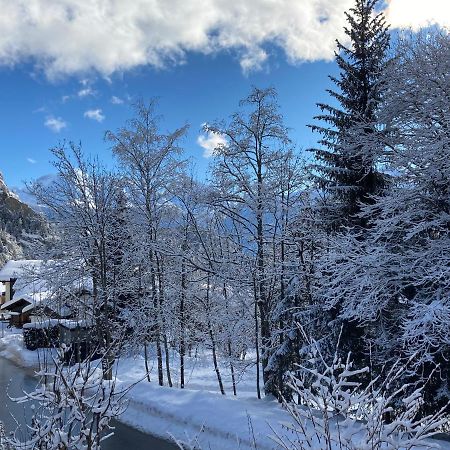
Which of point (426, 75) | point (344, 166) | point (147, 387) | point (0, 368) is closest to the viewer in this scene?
point (426, 75)

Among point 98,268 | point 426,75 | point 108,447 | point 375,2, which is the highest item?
point 375,2

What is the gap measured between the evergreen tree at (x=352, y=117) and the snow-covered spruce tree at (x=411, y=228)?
109 centimetres

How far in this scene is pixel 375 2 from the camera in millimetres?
11789

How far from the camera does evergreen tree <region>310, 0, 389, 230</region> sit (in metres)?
11.2

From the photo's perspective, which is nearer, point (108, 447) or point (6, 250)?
point (108, 447)

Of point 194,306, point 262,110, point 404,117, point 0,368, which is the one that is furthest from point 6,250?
point 404,117

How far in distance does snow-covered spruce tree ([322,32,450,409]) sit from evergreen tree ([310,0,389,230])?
42.8 inches

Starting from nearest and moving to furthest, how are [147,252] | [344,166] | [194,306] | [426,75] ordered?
[426,75] < [344,166] < [147,252] < [194,306]

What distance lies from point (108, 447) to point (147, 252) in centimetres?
742

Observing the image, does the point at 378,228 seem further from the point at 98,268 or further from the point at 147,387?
the point at 98,268

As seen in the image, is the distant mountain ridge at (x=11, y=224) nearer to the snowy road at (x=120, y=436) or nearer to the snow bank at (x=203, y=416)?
the snowy road at (x=120, y=436)

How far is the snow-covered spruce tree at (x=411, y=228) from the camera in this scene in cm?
866

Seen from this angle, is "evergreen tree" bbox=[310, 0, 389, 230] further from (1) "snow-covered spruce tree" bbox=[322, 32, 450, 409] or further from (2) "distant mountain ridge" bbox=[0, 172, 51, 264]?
(2) "distant mountain ridge" bbox=[0, 172, 51, 264]

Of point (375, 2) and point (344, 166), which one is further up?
point (375, 2)
